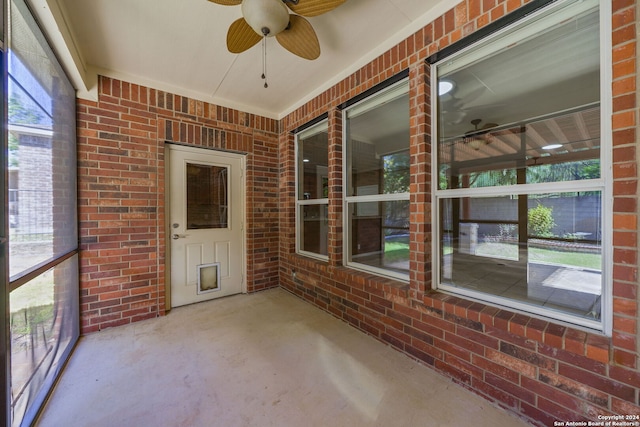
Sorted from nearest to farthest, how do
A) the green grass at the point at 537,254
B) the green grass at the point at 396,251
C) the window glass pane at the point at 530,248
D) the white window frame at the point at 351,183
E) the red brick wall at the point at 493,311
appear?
1. the red brick wall at the point at 493,311
2. the window glass pane at the point at 530,248
3. the white window frame at the point at 351,183
4. the green grass at the point at 396,251
5. the green grass at the point at 537,254

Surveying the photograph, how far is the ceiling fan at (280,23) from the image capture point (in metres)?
1.44

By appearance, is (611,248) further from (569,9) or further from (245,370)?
(245,370)

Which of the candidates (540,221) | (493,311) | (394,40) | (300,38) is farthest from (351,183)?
(540,221)

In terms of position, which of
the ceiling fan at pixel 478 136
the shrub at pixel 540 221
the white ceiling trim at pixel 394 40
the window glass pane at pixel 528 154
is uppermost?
the white ceiling trim at pixel 394 40

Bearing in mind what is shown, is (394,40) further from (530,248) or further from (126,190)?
(530,248)

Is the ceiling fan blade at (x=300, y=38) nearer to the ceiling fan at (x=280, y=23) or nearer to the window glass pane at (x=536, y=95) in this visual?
the ceiling fan at (x=280, y=23)

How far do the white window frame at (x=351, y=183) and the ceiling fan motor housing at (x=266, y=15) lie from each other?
3.81 ft

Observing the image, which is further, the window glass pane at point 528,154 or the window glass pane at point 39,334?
the window glass pane at point 528,154

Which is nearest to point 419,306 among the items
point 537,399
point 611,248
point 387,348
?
point 387,348

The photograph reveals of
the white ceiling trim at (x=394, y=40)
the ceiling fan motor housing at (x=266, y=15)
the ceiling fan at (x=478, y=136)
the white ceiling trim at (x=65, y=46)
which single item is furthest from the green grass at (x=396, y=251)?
the white ceiling trim at (x=65, y=46)

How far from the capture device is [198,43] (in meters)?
2.12

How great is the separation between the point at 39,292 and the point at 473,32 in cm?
334

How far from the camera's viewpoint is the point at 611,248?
121 cm

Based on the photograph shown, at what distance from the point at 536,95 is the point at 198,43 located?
3237mm
